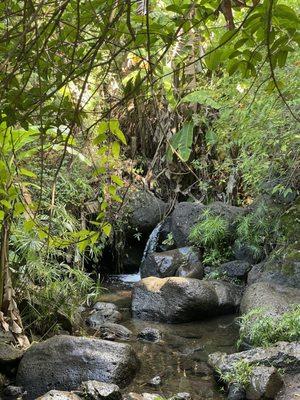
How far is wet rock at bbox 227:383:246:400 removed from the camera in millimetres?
4379

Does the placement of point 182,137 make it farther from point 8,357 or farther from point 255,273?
point 255,273

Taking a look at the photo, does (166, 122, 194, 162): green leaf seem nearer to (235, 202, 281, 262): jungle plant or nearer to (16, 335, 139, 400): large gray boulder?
(16, 335, 139, 400): large gray boulder

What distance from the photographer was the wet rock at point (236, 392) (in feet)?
14.4

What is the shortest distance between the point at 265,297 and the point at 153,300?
1691 millimetres

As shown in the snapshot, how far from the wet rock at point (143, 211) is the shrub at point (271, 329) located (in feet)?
13.8

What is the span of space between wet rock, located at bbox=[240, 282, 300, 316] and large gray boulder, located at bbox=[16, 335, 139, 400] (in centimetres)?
195

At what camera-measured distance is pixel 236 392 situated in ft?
14.5

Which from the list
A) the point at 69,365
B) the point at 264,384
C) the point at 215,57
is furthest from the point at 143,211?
the point at 215,57

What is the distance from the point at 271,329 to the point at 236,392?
3.45ft

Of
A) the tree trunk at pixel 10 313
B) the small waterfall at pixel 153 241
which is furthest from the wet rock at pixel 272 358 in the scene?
the small waterfall at pixel 153 241

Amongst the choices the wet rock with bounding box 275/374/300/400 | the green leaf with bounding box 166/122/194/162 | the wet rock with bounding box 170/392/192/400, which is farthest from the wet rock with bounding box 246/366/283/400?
the green leaf with bounding box 166/122/194/162

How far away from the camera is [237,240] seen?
27.7 feet

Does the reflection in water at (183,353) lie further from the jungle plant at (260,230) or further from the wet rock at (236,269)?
the jungle plant at (260,230)

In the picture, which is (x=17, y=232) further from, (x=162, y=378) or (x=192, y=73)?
(x=192, y=73)
